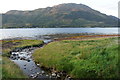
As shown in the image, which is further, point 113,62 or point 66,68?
point 66,68

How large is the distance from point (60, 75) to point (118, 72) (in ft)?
24.0

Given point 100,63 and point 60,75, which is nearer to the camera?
point 100,63

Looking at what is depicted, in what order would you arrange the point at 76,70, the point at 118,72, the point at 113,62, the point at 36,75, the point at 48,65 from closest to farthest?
1. the point at 118,72
2. the point at 113,62
3. the point at 76,70
4. the point at 36,75
5. the point at 48,65

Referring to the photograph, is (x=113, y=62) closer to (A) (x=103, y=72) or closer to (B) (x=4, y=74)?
(A) (x=103, y=72)

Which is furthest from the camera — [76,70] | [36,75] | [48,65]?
[48,65]

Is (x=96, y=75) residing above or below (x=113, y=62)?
below

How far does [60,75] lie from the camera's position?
22.4 metres

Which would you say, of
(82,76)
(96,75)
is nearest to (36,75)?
(82,76)

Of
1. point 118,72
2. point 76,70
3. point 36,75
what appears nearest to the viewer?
point 118,72

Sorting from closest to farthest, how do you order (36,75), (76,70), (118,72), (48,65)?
1. (118,72)
2. (76,70)
3. (36,75)
4. (48,65)

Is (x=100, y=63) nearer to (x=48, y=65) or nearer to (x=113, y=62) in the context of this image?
(x=113, y=62)

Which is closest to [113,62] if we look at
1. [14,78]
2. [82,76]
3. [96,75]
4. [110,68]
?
[110,68]

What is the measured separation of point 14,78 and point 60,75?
19.4ft

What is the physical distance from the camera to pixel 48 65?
26328 millimetres
